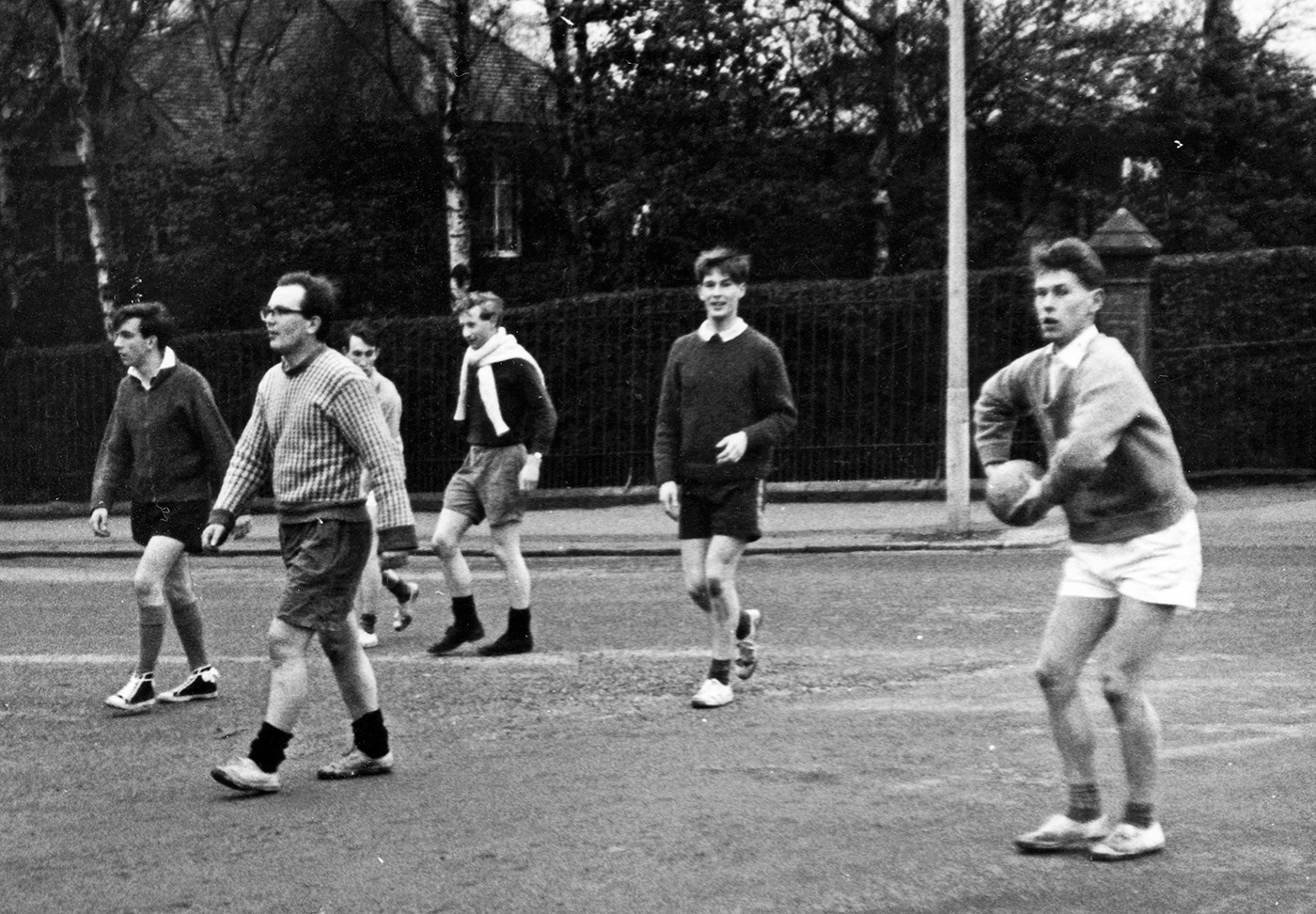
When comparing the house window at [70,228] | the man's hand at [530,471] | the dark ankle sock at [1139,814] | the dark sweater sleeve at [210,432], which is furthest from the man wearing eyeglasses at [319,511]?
the house window at [70,228]

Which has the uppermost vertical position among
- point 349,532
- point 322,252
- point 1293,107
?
A: point 1293,107

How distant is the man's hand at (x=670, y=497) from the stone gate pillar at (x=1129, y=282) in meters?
9.93

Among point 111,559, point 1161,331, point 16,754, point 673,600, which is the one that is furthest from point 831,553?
point 16,754

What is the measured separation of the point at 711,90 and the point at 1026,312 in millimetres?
5610

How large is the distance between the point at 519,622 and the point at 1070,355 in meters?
4.88

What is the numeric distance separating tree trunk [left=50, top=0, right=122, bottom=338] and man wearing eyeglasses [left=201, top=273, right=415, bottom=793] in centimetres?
2002

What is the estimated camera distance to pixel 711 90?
22.2 metres

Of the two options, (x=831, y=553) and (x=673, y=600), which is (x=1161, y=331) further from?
(x=673, y=600)

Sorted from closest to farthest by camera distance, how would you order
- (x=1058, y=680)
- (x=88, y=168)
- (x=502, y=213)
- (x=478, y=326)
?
(x=1058, y=680)
(x=478, y=326)
(x=88, y=168)
(x=502, y=213)

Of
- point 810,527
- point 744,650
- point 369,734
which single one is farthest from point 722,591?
point 810,527

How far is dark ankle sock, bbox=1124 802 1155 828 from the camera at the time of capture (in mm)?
5215

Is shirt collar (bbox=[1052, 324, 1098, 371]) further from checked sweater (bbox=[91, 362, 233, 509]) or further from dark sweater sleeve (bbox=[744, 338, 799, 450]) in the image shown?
checked sweater (bbox=[91, 362, 233, 509])

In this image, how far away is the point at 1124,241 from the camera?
17.0 metres

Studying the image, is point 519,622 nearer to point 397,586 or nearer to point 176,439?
point 397,586
